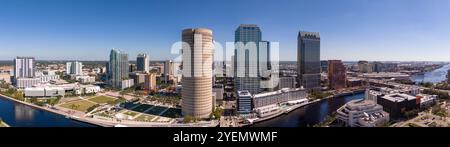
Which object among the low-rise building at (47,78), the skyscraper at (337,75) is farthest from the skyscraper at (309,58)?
the low-rise building at (47,78)

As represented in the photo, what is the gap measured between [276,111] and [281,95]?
1.18 m

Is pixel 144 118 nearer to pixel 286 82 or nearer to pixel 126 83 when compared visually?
pixel 286 82

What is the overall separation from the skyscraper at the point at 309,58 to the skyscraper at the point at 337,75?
637 millimetres

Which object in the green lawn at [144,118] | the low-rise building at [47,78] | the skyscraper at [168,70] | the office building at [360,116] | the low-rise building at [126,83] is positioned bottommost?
the green lawn at [144,118]

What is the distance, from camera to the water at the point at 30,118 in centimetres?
596

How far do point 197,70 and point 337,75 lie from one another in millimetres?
8389

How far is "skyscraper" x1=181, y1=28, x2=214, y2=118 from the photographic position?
579 centimetres

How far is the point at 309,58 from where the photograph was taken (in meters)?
11.7

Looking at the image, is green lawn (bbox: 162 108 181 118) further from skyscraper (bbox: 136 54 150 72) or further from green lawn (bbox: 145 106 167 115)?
skyscraper (bbox: 136 54 150 72)

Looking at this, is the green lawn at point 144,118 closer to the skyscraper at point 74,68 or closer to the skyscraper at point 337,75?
the skyscraper at point 337,75

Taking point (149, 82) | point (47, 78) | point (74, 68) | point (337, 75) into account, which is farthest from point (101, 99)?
point (337, 75)

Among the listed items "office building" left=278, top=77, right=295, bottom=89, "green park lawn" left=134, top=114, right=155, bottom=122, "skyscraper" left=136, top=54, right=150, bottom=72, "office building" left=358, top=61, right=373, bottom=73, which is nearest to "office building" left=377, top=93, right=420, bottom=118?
"office building" left=278, top=77, right=295, bottom=89

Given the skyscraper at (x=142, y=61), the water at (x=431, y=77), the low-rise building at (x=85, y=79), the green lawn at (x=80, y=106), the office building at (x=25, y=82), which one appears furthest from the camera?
the skyscraper at (x=142, y=61)
